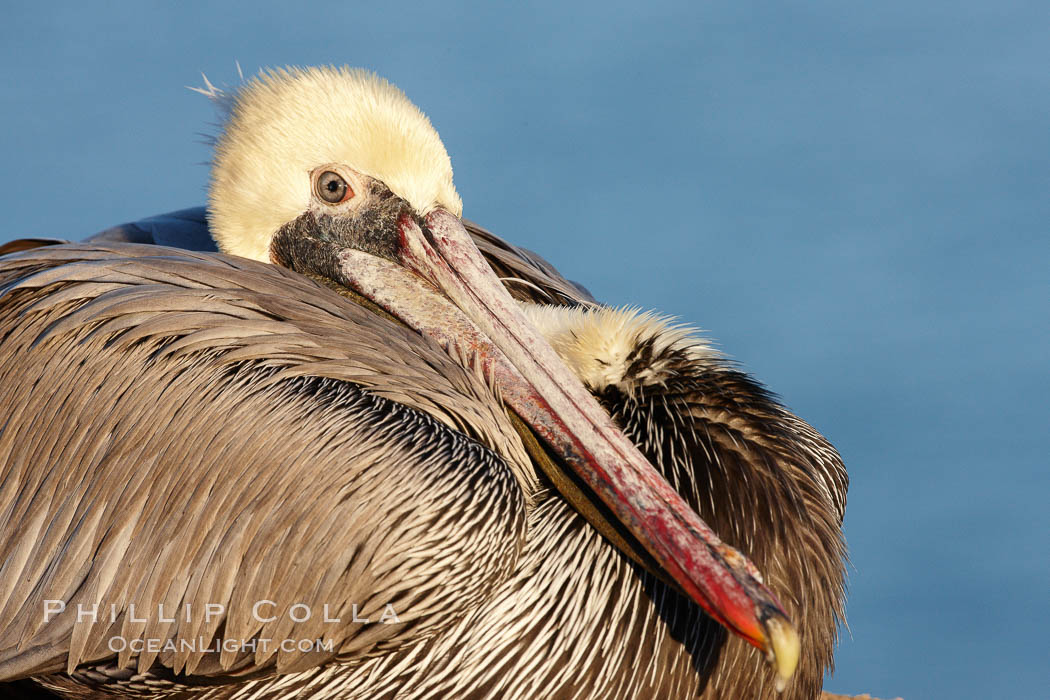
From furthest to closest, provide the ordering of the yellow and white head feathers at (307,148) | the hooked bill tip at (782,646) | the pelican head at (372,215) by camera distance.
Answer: the yellow and white head feathers at (307,148) → the pelican head at (372,215) → the hooked bill tip at (782,646)

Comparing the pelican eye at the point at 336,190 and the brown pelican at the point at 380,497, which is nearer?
the brown pelican at the point at 380,497

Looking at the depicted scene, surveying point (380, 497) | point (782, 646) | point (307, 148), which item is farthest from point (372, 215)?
point (782, 646)

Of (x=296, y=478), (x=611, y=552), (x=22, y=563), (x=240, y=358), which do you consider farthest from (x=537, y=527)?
(x=22, y=563)

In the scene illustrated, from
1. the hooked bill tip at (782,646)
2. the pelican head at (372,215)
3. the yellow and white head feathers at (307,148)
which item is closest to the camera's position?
the hooked bill tip at (782,646)

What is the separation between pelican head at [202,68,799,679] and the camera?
2951 mm

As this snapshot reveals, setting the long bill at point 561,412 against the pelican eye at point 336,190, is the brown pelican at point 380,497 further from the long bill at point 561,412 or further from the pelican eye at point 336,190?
the pelican eye at point 336,190

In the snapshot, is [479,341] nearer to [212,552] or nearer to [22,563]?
[212,552]

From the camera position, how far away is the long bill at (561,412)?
2.46 m

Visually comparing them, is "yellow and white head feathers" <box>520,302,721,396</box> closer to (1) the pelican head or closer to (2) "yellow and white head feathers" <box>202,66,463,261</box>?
(1) the pelican head

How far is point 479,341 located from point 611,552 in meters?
0.65

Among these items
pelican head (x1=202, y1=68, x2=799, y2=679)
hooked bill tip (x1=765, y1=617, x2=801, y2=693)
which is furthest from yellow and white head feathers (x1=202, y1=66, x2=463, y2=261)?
hooked bill tip (x1=765, y1=617, x2=801, y2=693)

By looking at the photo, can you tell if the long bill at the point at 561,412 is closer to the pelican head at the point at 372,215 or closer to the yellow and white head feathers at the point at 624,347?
the pelican head at the point at 372,215

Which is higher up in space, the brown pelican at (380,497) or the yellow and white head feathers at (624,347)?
the yellow and white head feathers at (624,347)

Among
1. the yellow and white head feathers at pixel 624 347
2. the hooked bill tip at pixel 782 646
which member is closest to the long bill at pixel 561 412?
the hooked bill tip at pixel 782 646
